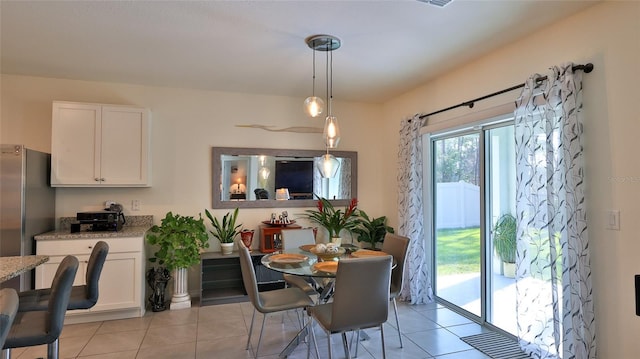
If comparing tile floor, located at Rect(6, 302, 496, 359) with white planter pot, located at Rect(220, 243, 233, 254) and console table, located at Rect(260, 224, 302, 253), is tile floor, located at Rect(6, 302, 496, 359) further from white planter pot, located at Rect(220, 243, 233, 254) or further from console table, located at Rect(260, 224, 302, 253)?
console table, located at Rect(260, 224, 302, 253)

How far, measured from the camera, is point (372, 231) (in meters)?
4.66

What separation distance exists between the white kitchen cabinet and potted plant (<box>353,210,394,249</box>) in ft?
8.63

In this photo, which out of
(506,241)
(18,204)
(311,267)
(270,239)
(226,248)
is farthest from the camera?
(270,239)

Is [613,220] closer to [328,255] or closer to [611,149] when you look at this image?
[611,149]

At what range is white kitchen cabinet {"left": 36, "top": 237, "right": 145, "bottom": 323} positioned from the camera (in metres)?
3.34

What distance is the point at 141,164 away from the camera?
12.5 feet

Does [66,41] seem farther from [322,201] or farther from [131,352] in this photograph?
[322,201]

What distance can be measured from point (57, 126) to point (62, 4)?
5.62ft

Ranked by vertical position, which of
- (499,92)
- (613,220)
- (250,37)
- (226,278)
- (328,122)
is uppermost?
(250,37)

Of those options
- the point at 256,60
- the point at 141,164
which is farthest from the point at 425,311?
the point at 141,164

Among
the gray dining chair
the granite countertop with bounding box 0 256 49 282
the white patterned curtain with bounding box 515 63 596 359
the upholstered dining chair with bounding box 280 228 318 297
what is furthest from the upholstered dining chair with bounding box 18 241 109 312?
the white patterned curtain with bounding box 515 63 596 359

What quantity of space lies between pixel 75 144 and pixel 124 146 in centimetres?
45

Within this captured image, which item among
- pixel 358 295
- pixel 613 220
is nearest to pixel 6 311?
pixel 358 295

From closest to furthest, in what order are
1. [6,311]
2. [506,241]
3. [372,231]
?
[6,311], [506,241], [372,231]
